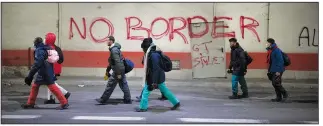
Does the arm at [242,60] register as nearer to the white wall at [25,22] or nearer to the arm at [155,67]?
the arm at [155,67]

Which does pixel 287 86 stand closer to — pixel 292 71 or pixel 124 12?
pixel 292 71

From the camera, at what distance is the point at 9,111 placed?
322 inches

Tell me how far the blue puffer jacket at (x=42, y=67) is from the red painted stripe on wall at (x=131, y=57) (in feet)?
17.0

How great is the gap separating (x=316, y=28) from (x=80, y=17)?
758 cm

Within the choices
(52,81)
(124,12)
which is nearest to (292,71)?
(124,12)

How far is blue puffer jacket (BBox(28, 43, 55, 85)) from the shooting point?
7961 millimetres

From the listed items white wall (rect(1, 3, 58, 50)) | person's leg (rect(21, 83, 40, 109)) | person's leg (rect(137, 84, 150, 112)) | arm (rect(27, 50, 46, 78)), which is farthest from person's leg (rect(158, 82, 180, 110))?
white wall (rect(1, 3, 58, 50))

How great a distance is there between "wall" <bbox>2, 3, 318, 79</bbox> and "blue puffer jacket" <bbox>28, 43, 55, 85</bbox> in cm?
520

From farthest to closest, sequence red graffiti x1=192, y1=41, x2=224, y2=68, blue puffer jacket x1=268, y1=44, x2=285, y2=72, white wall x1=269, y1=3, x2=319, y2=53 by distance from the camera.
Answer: red graffiti x1=192, y1=41, x2=224, y2=68
white wall x1=269, y1=3, x2=319, y2=53
blue puffer jacket x1=268, y1=44, x2=285, y2=72

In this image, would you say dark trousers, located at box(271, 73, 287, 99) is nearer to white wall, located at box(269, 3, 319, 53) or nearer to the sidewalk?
the sidewalk

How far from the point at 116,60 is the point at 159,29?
15.5 ft

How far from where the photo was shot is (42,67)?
26.5 ft

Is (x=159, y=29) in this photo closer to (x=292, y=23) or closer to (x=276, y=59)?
(x=292, y=23)

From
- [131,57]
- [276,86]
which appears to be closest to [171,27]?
[131,57]
